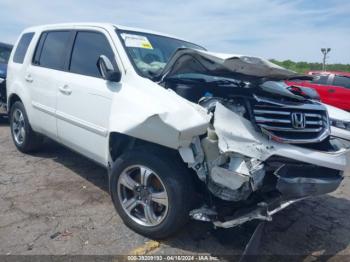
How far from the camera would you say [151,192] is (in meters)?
3.29

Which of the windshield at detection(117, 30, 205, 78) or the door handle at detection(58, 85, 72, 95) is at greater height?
the windshield at detection(117, 30, 205, 78)

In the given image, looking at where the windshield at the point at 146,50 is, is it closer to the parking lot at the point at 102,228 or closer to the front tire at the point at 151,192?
the front tire at the point at 151,192

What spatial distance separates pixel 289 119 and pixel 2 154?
14.6 feet

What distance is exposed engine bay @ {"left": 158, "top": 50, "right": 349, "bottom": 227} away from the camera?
2.80 meters

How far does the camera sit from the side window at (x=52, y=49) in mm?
4590

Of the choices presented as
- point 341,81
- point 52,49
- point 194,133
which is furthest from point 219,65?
point 341,81

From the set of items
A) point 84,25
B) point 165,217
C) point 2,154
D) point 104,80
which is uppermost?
point 84,25

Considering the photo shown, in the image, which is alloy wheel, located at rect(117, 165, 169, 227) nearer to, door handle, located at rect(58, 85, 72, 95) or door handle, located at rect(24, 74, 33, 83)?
door handle, located at rect(58, 85, 72, 95)

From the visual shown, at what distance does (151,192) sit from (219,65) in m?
1.25

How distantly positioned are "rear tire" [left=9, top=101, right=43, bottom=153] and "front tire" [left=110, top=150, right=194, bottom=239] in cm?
245

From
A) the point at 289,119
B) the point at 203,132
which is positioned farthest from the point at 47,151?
the point at 289,119

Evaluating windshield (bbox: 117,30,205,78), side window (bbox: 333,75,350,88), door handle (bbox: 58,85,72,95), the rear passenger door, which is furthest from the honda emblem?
side window (bbox: 333,75,350,88)

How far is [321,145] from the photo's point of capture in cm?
314

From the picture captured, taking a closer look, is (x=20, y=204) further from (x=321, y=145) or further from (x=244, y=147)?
(x=321, y=145)
